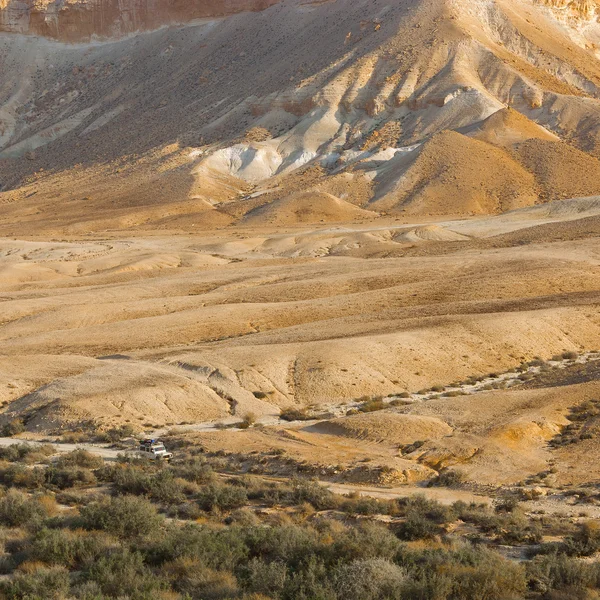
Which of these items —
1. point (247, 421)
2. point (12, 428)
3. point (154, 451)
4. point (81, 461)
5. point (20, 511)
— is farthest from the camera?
point (247, 421)

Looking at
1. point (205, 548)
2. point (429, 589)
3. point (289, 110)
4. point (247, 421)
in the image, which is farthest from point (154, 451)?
point (289, 110)

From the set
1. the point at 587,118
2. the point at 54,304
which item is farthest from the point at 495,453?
the point at 587,118

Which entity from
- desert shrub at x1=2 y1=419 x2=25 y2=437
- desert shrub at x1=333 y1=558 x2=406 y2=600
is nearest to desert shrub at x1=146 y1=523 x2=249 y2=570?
desert shrub at x1=333 y1=558 x2=406 y2=600

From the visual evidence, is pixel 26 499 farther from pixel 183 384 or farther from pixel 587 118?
pixel 587 118

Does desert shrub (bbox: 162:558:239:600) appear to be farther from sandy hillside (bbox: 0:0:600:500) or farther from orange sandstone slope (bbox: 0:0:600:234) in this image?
orange sandstone slope (bbox: 0:0:600:234)

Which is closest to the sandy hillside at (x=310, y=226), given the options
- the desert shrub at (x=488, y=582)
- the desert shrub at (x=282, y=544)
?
the desert shrub at (x=282, y=544)

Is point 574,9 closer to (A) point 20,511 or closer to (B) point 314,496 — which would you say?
(B) point 314,496

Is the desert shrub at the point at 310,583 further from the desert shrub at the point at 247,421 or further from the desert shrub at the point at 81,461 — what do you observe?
the desert shrub at the point at 247,421
